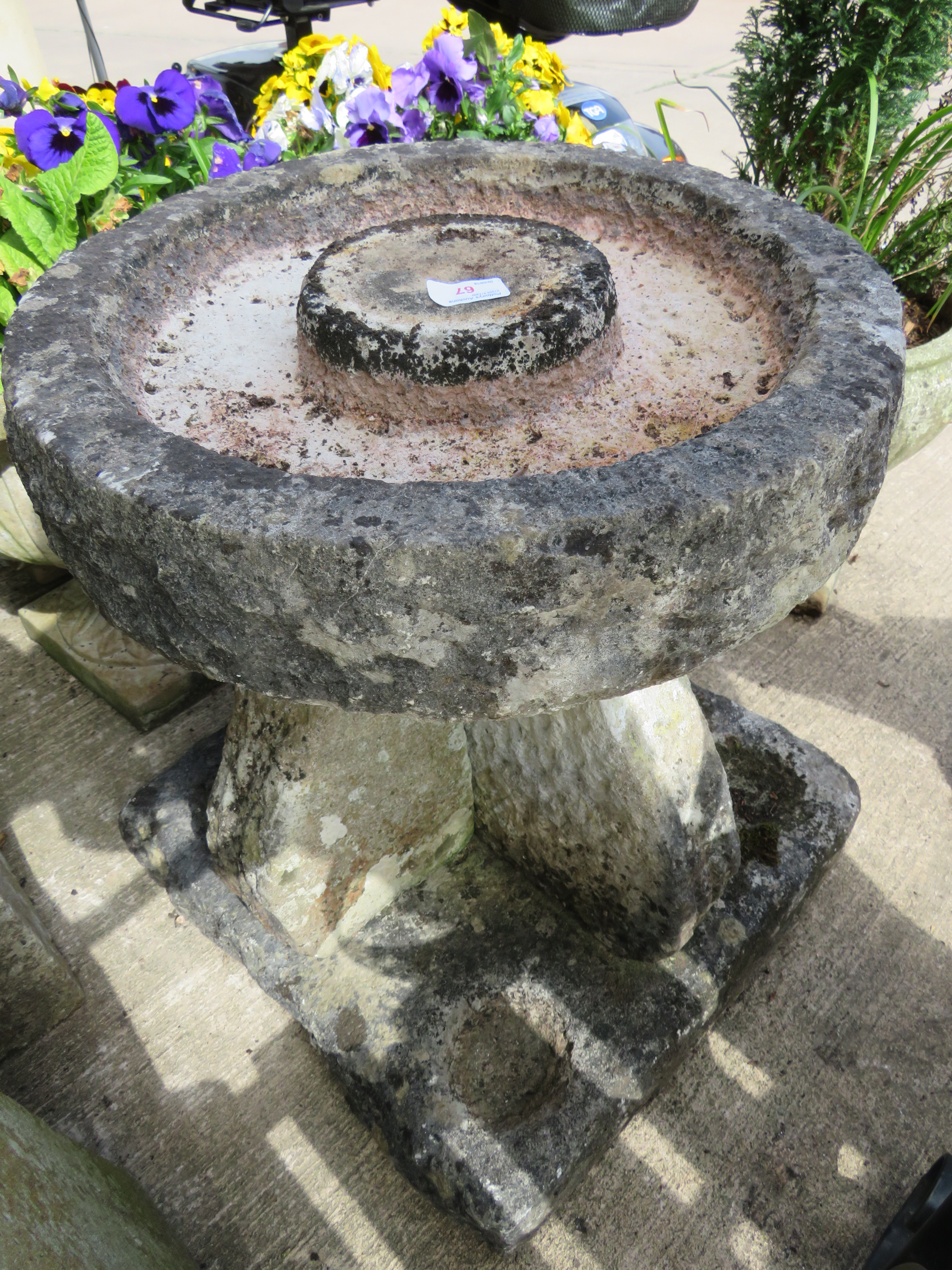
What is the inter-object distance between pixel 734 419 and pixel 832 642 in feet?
5.22

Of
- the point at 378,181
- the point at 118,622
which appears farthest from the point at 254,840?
the point at 378,181

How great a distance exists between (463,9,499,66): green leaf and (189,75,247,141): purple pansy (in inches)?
27.7

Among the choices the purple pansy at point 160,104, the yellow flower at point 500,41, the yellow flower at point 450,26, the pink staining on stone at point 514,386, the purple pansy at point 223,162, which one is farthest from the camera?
the yellow flower at point 450,26

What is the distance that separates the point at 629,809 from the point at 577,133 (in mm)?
2134

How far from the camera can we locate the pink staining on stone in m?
1.24

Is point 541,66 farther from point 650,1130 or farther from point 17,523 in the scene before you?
point 650,1130

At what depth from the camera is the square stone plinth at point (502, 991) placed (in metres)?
1.38

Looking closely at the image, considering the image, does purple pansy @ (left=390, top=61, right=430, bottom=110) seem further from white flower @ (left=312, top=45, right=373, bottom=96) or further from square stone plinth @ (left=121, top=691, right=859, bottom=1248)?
square stone plinth @ (left=121, top=691, right=859, bottom=1248)

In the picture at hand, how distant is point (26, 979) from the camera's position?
1.58m

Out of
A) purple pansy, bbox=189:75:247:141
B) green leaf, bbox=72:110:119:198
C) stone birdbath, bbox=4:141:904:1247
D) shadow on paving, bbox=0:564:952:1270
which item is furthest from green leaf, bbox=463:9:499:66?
shadow on paving, bbox=0:564:952:1270

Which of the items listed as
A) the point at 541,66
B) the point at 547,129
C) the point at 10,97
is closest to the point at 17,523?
the point at 10,97

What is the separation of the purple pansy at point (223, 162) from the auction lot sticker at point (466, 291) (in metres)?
1.30

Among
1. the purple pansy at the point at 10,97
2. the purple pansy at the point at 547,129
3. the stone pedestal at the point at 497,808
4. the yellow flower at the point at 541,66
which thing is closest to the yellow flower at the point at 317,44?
the yellow flower at the point at 541,66

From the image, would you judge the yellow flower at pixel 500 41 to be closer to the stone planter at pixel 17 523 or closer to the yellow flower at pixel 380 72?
the yellow flower at pixel 380 72
